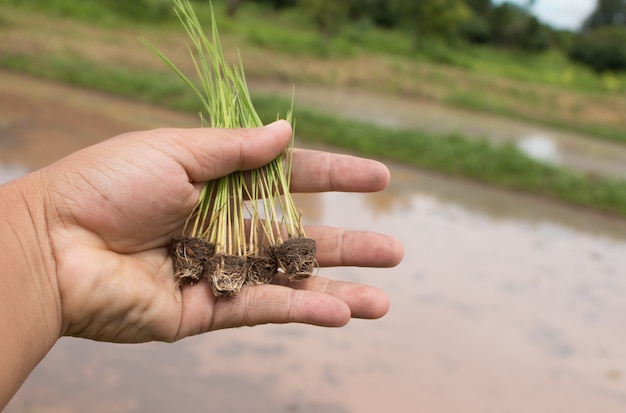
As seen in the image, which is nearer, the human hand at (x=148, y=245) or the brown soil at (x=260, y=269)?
the human hand at (x=148, y=245)

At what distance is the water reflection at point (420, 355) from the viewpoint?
8.78 feet

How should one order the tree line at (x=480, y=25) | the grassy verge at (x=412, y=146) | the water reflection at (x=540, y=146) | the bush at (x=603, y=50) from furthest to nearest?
the bush at (x=603, y=50) → the tree line at (x=480, y=25) → the water reflection at (x=540, y=146) → the grassy verge at (x=412, y=146)

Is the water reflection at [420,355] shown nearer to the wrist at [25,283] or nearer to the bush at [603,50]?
the wrist at [25,283]

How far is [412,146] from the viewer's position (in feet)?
22.1

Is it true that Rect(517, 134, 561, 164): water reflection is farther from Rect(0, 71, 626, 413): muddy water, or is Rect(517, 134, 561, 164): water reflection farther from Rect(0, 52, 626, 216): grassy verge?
Rect(0, 71, 626, 413): muddy water

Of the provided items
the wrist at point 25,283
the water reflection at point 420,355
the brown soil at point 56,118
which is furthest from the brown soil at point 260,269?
the brown soil at point 56,118

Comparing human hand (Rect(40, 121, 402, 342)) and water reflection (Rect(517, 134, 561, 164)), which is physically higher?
human hand (Rect(40, 121, 402, 342))

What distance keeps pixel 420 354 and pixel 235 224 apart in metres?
1.49

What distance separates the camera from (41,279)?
1654 millimetres

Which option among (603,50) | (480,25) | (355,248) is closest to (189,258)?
(355,248)

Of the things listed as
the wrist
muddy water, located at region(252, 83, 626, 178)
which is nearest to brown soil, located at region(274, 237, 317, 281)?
the wrist

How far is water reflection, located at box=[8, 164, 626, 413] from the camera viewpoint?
2676 mm

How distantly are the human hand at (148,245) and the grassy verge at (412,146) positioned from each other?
468cm

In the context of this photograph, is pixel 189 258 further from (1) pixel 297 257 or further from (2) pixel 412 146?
(2) pixel 412 146
